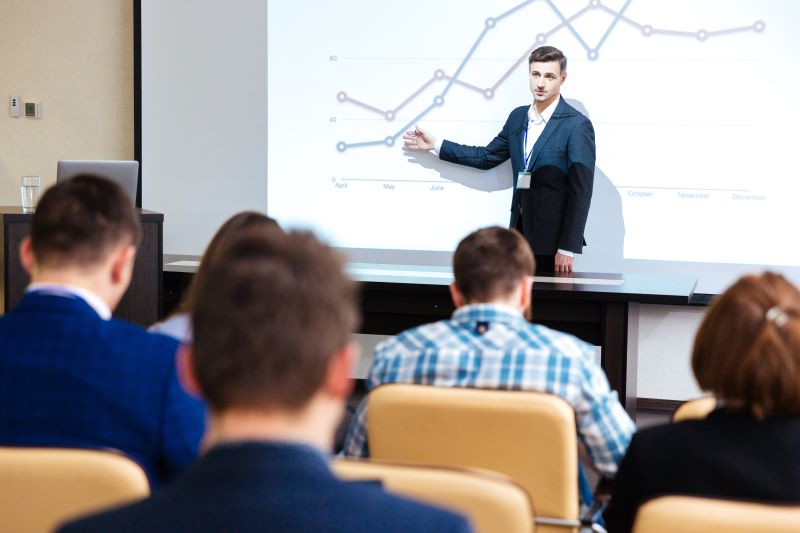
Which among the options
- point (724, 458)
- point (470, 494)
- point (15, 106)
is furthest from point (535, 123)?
point (470, 494)

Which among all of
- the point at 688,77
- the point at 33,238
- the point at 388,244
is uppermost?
the point at 688,77

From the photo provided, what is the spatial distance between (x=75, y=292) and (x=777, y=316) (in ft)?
3.68

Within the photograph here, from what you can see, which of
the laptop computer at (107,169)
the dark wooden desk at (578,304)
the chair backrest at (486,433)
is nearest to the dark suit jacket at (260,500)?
the chair backrest at (486,433)

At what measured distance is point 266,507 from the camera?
32.4 inches

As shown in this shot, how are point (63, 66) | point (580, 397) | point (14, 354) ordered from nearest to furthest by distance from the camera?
point (14, 354) → point (580, 397) → point (63, 66)

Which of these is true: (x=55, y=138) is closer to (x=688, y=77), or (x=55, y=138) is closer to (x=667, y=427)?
(x=688, y=77)

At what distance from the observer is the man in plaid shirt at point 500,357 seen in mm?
1902

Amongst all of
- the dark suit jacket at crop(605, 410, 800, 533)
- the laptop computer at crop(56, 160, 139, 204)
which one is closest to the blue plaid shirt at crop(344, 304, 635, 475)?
the dark suit jacket at crop(605, 410, 800, 533)

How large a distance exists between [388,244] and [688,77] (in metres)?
1.73

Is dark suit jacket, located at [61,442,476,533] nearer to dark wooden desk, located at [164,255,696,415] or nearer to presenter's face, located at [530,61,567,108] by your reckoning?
dark wooden desk, located at [164,255,696,415]

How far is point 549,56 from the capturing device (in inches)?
182

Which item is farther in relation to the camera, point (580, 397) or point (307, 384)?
point (580, 397)

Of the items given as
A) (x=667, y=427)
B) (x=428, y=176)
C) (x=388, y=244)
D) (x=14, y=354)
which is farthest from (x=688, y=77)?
(x=14, y=354)

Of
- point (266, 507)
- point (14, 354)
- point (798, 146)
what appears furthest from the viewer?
point (798, 146)
